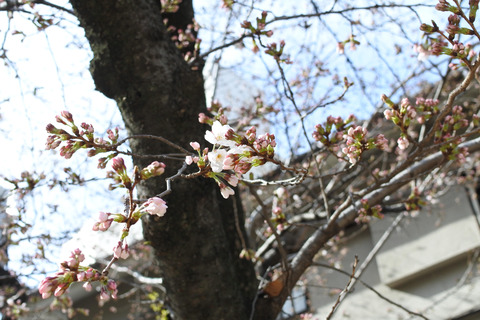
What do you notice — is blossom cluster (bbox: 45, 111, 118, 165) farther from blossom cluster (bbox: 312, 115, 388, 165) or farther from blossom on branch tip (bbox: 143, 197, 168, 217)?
blossom cluster (bbox: 312, 115, 388, 165)

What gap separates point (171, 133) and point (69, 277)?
1111 millimetres

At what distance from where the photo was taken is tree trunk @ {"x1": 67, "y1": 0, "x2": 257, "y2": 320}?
2.25m

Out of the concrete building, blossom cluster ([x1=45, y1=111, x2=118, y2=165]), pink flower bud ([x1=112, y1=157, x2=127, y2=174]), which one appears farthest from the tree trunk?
the concrete building

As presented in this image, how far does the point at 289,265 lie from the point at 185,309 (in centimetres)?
Result: 55

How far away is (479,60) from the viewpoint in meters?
1.61

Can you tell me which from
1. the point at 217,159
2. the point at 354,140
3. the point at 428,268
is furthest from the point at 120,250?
→ the point at 428,268

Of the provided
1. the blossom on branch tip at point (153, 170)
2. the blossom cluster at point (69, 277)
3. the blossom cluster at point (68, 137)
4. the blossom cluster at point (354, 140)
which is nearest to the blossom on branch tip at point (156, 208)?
the blossom on branch tip at point (153, 170)

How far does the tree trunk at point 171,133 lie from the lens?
2246 millimetres

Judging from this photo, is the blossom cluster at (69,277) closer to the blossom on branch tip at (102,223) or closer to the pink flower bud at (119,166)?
the blossom on branch tip at (102,223)

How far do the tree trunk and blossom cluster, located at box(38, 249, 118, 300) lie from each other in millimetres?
849

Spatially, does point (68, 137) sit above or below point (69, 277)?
above

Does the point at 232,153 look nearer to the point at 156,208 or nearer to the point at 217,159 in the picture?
the point at 217,159

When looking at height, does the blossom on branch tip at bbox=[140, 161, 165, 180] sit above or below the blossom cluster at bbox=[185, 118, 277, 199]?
below

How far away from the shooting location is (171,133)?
7.64ft
